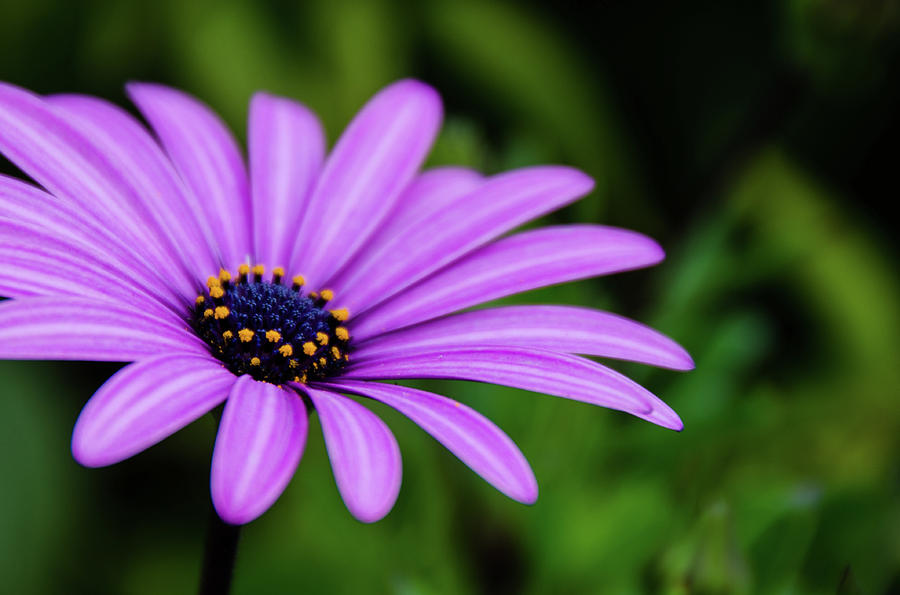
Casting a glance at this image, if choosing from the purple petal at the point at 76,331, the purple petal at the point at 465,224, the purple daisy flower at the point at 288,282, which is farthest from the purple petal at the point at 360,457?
the purple petal at the point at 465,224

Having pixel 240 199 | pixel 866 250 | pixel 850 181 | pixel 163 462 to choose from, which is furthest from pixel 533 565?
pixel 850 181

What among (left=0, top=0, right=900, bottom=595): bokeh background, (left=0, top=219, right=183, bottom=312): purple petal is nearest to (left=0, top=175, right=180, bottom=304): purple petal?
(left=0, top=219, right=183, bottom=312): purple petal

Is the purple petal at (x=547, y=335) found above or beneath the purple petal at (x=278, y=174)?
beneath

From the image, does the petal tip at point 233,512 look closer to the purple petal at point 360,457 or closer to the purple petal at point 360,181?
the purple petal at point 360,457

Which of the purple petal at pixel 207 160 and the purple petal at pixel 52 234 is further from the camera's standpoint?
the purple petal at pixel 207 160

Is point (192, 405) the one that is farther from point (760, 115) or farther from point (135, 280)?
point (760, 115)

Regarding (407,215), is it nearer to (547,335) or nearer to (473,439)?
(547,335)
